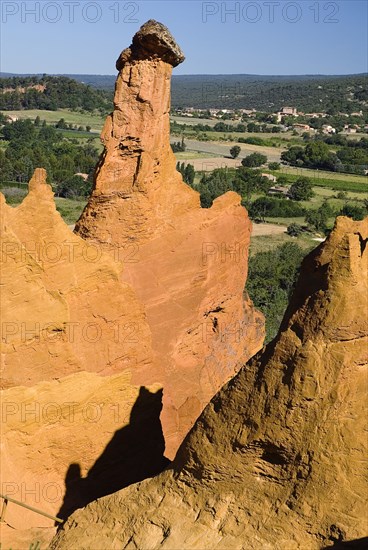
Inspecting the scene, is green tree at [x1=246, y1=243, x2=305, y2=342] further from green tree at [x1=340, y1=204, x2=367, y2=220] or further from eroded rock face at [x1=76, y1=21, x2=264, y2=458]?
green tree at [x1=340, y1=204, x2=367, y2=220]

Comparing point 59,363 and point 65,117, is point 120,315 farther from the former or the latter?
point 65,117

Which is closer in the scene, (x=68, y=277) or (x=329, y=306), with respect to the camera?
(x=329, y=306)

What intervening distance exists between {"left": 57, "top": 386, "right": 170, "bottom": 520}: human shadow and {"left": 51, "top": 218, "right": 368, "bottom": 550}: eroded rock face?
4040mm

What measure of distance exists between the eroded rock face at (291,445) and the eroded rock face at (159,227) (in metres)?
8.27

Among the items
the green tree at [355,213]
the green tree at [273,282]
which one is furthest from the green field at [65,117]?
the green tree at [273,282]

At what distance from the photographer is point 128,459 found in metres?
16.3

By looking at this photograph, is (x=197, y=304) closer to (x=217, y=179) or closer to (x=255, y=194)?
(x=217, y=179)

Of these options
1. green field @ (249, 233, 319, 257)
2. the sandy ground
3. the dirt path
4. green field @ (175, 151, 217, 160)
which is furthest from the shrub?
the dirt path

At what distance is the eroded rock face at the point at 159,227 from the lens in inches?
798

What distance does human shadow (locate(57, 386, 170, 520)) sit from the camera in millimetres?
Result: 15570

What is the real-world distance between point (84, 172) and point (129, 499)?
88.9m

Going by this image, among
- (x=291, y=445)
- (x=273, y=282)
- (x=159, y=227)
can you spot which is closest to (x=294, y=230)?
(x=273, y=282)

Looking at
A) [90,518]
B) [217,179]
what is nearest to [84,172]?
[217,179]

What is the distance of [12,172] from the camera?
9256 cm
